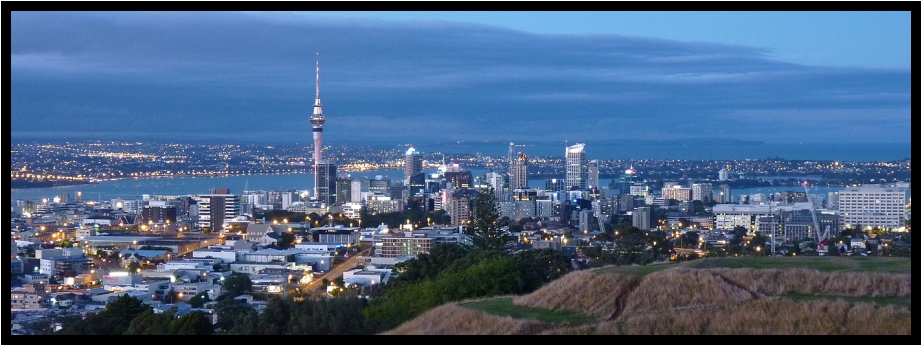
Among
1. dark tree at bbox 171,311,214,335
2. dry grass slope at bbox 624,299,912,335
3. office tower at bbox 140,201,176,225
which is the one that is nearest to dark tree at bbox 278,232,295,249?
office tower at bbox 140,201,176,225

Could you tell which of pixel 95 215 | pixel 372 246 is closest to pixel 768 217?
pixel 372 246

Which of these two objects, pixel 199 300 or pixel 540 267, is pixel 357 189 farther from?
pixel 540 267

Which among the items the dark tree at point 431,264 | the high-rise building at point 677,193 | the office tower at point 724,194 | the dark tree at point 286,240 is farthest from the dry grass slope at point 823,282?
the high-rise building at point 677,193

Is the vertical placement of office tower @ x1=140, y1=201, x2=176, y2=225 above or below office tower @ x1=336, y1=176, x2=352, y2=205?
below

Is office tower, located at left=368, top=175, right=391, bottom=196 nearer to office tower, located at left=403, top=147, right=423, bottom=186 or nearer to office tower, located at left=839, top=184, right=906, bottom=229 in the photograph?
office tower, located at left=403, top=147, right=423, bottom=186

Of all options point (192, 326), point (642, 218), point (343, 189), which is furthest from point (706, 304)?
point (343, 189)

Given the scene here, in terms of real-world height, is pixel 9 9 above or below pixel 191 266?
above

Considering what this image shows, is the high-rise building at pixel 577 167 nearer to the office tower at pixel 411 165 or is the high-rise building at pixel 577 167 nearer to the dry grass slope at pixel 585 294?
the office tower at pixel 411 165

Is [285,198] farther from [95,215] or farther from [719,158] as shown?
[719,158]
